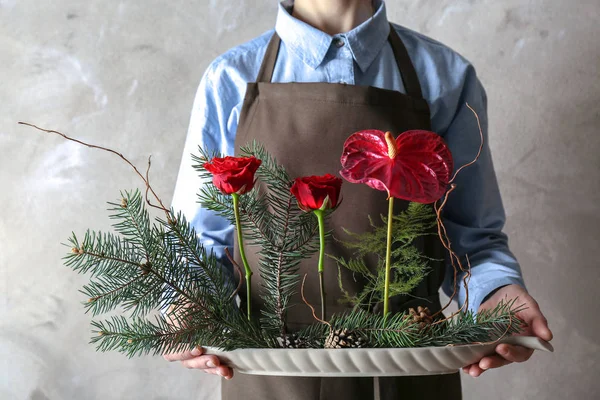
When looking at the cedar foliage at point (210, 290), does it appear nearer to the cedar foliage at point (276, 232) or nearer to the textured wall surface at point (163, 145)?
the cedar foliage at point (276, 232)

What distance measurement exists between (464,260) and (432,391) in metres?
0.15

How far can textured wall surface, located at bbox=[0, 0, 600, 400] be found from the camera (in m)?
0.97

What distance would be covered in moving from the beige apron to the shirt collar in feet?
0.19

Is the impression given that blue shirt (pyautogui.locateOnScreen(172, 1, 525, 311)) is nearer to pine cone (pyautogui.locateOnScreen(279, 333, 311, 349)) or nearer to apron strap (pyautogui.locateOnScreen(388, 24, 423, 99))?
apron strap (pyautogui.locateOnScreen(388, 24, 423, 99))

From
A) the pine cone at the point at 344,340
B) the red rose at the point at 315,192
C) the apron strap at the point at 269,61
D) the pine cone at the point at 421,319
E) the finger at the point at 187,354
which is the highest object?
the apron strap at the point at 269,61

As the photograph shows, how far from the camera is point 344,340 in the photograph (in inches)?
19.2

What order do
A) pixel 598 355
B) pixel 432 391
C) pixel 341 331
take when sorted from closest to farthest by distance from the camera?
pixel 341 331 → pixel 432 391 → pixel 598 355

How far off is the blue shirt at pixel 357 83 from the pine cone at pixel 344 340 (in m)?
0.29

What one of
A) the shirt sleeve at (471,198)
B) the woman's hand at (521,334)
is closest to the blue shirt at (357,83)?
the shirt sleeve at (471,198)

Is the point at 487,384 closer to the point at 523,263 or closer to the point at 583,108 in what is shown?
the point at 523,263

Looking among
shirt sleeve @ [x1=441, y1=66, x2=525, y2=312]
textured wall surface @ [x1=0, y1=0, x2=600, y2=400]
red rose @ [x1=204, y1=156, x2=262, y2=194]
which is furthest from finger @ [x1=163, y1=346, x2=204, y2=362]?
textured wall surface @ [x1=0, y1=0, x2=600, y2=400]

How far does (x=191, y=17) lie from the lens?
1.02 metres

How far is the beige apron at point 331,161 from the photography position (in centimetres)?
67

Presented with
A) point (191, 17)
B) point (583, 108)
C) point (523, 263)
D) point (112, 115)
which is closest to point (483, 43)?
point (583, 108)
